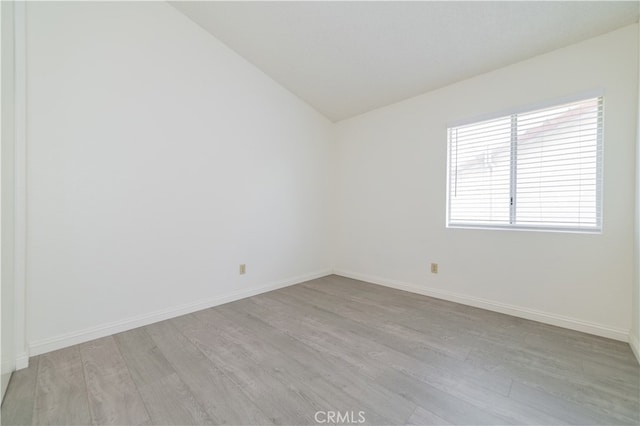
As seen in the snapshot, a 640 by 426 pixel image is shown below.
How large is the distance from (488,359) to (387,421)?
98 centimetres

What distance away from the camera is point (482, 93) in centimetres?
274

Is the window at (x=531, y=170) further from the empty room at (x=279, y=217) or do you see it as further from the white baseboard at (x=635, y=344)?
the white baseboard at (x=635, y=344)

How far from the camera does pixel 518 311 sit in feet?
8.25

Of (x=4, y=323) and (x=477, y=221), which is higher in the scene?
(x=477, y=221)

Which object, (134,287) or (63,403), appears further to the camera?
(134,287)

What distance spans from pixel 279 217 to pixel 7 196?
2.34 meters

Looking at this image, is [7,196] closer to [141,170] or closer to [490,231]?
[141,170]

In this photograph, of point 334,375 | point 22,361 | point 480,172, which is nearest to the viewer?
point 334,375

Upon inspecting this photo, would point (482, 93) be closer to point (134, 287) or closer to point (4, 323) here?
point (134, 287)

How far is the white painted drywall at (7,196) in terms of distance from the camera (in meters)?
1.57

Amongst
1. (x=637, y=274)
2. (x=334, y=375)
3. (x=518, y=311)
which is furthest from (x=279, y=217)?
(x=637, y=274)

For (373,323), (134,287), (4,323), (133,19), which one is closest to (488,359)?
(373,323)

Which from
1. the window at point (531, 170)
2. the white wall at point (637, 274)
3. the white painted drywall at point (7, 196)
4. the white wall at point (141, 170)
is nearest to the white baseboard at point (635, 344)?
the white wall at point (637, 274)

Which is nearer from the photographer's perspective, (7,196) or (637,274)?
(7,196)
